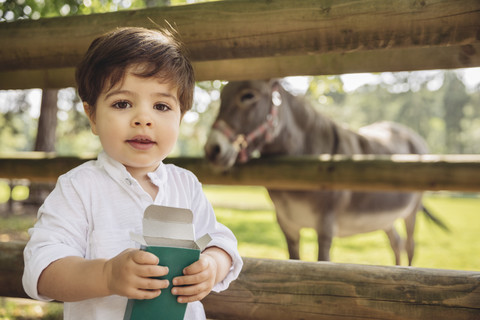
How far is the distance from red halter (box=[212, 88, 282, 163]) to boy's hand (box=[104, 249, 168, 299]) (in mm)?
2130

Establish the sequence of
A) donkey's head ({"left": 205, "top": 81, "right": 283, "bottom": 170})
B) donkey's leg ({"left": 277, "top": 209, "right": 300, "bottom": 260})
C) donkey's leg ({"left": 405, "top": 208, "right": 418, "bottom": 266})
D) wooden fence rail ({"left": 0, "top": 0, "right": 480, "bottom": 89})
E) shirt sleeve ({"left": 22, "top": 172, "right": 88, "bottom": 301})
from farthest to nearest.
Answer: donkey's leg ({"left": 405, "top": 208, "right": 418, "bottom": 266})
donkey's leg ({"left": 277, "top": 209, "right": 300, "bottom": 260})
donkey's head ({"left": 205, "top": 81, "right": 283, "bottom": 170})
wooden fence rail ({"left": 0, "top": 0, "right": 480, "bottom": 89})
shirt sleeve ({"left": 22, "top": 172, "right": 88, "bottom": 301})

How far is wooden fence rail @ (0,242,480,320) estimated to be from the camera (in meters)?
1.30

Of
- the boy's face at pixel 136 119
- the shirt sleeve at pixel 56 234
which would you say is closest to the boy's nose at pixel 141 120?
the boy's face at pixel 136 119

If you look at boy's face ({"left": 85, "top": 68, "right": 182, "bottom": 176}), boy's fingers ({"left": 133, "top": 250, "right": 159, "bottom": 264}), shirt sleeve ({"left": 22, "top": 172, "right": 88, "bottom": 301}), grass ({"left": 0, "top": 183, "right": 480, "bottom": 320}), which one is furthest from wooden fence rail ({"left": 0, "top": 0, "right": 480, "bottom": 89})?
grass ({"left": 0, "top": 183, "right": 480, "bottom": 320})

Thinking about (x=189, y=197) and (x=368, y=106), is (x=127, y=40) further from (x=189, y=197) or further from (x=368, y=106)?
(x=368, y=106)

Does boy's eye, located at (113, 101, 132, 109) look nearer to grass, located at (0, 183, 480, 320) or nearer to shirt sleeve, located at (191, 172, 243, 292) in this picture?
shirt sleeve, located at (191, 172, 243, 292)

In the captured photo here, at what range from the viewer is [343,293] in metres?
1.35

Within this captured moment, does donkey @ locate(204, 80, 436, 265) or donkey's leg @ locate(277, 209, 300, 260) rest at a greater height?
donkey @ locate(204, 80, 436, 265)

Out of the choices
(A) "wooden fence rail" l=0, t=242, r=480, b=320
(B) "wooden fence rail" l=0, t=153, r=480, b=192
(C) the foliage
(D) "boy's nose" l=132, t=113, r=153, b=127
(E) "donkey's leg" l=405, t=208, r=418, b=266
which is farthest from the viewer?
(C) the foliage

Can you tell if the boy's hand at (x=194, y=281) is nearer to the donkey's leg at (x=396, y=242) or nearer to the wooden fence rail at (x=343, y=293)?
the wooden fence rail at (x=343, y=293)

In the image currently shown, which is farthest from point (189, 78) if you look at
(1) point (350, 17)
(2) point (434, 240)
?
(2) point (434, 240)

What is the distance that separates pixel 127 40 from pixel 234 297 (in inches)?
36.1

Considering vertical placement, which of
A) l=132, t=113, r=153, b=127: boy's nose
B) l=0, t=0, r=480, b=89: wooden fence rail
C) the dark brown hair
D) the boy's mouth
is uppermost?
l=0, t=0, r=480, b=89: wooden fence rail

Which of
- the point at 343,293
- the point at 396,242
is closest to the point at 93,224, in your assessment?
the point at 343,293
